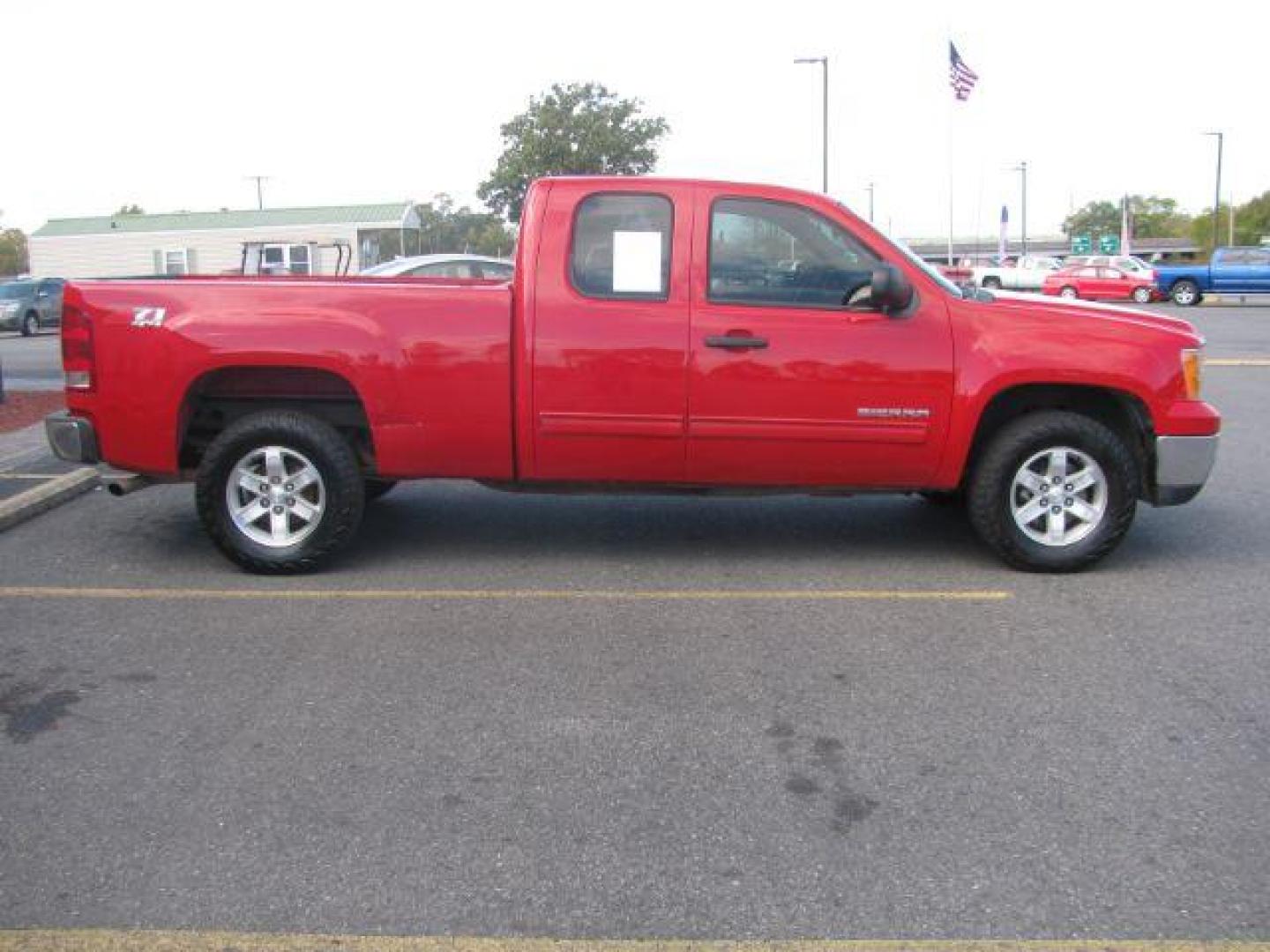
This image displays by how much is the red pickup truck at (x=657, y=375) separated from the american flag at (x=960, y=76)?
105 feet

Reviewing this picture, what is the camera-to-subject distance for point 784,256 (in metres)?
6.45

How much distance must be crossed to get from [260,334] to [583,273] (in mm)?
1615

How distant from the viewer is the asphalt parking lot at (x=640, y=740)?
339 cm

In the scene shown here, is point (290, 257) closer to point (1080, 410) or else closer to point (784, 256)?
point (784, 256)

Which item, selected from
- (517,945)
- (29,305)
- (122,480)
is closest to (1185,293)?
(29,305)

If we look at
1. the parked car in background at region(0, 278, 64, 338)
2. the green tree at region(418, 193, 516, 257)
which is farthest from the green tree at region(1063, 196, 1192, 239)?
the parked car in background at region(0, 278, 64, 338)

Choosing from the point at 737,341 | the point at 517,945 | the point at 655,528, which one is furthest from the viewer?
the point at 655,528

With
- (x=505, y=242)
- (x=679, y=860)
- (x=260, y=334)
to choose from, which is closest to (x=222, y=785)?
(x=679, y=860)

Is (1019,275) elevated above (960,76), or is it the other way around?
(960,76)

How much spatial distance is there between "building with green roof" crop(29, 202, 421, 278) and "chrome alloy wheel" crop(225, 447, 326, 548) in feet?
139

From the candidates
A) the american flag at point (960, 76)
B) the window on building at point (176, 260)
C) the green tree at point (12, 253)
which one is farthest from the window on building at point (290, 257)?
the green tree at point (12, 253)

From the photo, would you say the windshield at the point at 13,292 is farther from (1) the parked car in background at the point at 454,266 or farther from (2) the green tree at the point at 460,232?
(2) the green tree at the point at 460,232

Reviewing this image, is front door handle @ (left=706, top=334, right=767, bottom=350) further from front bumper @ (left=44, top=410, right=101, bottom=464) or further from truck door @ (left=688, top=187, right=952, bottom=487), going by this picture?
front bumper @ (left=44, top=410, right=101, bottom=464)

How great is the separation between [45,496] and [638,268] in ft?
13.9
